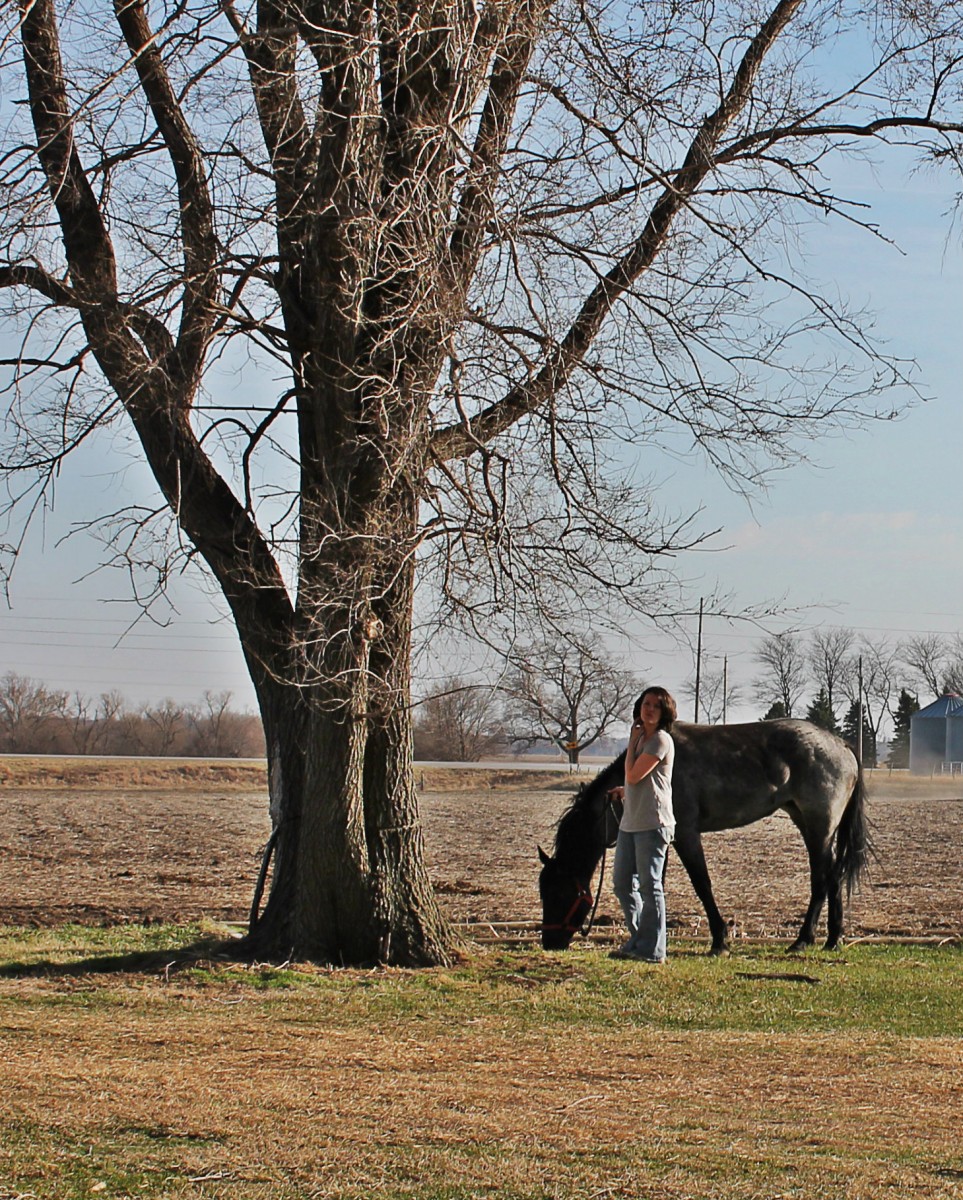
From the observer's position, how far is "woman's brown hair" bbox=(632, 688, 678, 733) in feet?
33.3

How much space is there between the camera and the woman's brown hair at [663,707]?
1016 centimetres

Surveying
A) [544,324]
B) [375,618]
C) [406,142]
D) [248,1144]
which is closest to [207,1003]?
[375,618]

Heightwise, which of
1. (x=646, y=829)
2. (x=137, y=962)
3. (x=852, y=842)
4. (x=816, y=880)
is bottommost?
(x=137, y=962)

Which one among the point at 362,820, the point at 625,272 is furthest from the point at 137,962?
the point at 625,272

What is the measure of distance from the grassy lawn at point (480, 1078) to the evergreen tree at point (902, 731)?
8895cm

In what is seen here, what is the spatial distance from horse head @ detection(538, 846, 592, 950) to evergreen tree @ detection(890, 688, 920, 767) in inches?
3446

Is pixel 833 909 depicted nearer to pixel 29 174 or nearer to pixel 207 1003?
pixel 207 1003

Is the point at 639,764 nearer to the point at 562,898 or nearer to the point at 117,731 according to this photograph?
the point at 562,898

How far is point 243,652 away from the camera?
Result: 10.3m

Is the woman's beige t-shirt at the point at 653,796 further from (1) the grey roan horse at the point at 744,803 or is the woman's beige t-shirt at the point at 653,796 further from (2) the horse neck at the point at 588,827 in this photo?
(2) the horse neck at the point at 588,827

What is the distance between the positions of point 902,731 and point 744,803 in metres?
88.0

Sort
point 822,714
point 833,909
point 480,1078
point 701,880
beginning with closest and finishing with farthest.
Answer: point 480,1078 < point 701,880 < point 833,909 < point 822,714

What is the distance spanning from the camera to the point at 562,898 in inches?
456

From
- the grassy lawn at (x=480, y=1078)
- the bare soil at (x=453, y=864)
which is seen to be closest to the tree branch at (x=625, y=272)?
the grassy lawn at (x=480, y=1078)
